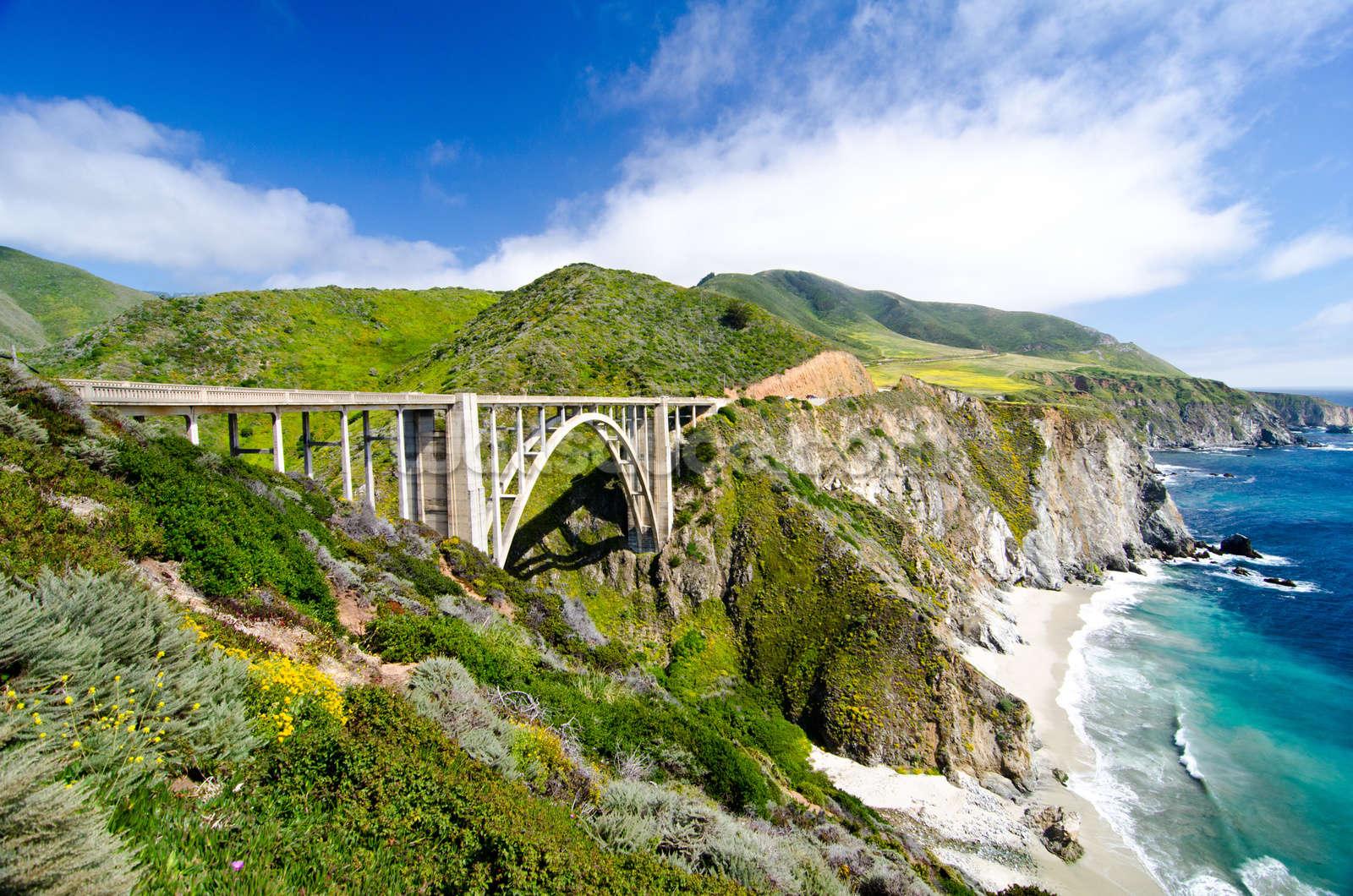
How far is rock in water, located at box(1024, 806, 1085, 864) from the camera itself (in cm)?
2053

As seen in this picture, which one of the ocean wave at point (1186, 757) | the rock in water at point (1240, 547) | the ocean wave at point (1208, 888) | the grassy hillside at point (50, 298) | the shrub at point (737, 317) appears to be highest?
the grassy hillside at point (50, 298)

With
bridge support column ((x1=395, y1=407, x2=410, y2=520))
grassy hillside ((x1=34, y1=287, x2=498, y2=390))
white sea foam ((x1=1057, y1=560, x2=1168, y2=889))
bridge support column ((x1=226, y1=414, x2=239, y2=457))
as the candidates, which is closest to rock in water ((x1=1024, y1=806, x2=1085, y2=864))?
white sea foam ((x1=1057, y1=560, x2=1168, y2=889))

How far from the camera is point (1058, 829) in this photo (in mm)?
21156

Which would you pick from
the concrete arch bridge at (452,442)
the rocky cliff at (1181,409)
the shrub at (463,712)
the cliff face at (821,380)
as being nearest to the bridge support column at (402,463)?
the concrete arch bridge at (452,442)

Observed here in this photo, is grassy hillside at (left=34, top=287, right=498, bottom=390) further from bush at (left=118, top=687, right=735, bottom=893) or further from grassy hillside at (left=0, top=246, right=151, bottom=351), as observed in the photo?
grassy hillside at (left=0, top=246, right=151, bottom=351)

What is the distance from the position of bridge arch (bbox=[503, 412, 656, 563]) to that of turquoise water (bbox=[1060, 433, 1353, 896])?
956 inches

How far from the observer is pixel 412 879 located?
16.2 feet

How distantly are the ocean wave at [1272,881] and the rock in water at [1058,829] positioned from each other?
5072 millimetres

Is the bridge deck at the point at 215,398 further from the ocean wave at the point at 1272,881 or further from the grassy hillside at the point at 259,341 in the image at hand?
the grassy hillside at the point at 259,341

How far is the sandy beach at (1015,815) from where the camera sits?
767 inches

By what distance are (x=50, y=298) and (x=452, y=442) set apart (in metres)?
154

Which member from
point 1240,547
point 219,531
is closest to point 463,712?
point 219,531

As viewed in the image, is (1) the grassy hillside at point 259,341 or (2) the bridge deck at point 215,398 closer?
(2) the bridge deck at point 215,398

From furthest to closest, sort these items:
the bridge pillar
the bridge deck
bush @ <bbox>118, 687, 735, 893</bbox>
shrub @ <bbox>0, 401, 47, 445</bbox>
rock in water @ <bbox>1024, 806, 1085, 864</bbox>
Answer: rock in water @ <bbox>1024, 806, 1085, 864</bbox> < the bridge pillar < the bridge deck < shrub @ <bbox>0, 401, 47, 445</bbox> < bush @ <bbox>118, 687, 735, 893</bbox>
